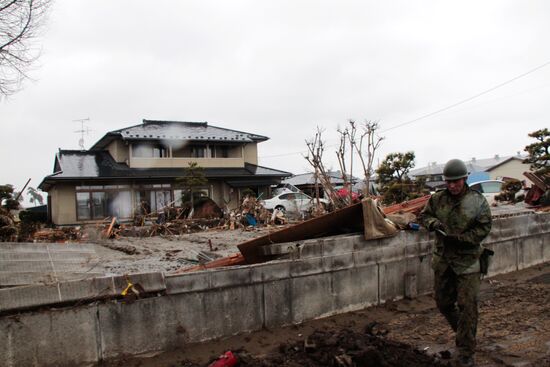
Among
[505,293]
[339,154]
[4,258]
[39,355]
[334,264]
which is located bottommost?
[505,293]

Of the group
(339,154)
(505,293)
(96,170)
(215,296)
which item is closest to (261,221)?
(339,154)

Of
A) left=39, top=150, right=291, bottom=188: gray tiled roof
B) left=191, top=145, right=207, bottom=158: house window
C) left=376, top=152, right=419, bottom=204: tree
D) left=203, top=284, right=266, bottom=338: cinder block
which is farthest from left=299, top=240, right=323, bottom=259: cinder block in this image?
left=191, top=145, right=207, bottom=158: house window

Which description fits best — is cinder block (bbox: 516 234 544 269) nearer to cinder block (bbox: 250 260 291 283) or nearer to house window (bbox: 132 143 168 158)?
cinder block (bbox: 250 260 291 283)

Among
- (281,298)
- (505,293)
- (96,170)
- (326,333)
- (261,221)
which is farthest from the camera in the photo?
(96,170)

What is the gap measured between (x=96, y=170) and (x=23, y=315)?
21522mm

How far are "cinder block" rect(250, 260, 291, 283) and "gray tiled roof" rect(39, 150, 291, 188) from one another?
19785mm

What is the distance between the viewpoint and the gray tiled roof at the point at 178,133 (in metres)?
25.3

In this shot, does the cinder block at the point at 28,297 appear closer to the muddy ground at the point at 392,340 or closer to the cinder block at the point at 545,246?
the muddy ground at the point at 392,340

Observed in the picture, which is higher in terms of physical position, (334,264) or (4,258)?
(4,258)

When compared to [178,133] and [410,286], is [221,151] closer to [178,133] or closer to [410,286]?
[178,133]

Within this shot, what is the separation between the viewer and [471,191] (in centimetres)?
406

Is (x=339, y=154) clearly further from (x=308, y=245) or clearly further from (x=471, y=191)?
(x=471, y=191)

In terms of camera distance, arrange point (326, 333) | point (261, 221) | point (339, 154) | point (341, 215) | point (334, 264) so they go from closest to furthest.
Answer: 1. point (326, 333)
2. point (334, 264)
3. point (341, 215)
4. point (339, 154)
5. point (261, 221)

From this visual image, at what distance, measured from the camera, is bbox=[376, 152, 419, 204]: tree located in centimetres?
1756
